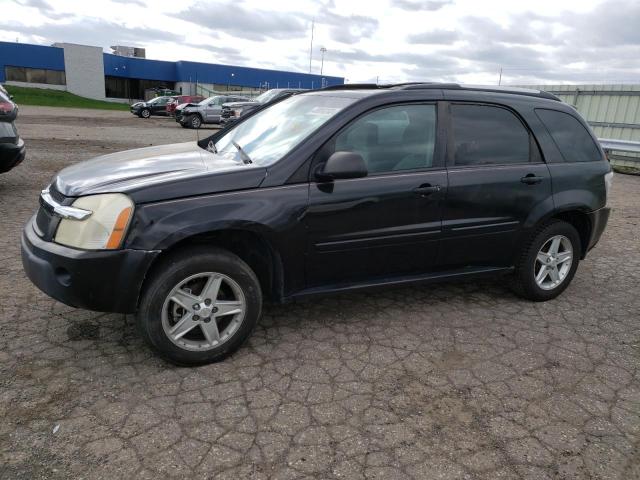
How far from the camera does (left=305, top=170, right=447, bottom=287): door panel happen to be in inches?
131

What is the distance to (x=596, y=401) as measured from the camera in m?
2.99

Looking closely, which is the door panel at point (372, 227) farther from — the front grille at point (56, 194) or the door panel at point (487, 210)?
the front grille at point (56, 194)

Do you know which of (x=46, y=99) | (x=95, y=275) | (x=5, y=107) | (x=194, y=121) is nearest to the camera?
(x=95, y=275)

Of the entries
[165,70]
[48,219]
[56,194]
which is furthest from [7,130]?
[165,70]

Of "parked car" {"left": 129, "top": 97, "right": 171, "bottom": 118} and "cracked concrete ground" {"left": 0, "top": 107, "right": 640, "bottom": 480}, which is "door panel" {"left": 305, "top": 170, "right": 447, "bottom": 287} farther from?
"parked car" {"left": 129, "top": 97, "right": 171, "bottom": 118}

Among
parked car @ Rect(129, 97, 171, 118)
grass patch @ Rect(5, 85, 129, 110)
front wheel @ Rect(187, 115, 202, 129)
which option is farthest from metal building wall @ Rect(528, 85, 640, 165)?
grass patch @ Rect(5, 85, 129, 110)

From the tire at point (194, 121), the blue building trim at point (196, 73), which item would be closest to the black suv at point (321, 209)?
the tire at point (194, 121)

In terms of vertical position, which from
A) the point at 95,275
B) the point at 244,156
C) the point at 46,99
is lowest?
the point at 46,99

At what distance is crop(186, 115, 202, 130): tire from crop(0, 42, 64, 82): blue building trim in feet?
118

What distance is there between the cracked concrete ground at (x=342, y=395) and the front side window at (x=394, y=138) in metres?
1.21

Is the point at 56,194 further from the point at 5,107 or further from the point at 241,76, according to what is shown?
the point at 241,76

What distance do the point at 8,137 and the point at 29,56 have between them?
52.5m

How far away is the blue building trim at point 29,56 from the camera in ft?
161

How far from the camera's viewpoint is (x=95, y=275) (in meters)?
2.82
